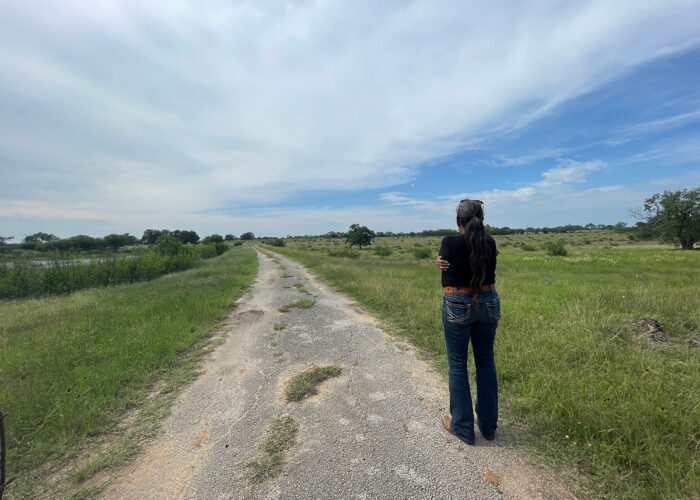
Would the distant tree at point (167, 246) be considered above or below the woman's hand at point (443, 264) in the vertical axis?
above

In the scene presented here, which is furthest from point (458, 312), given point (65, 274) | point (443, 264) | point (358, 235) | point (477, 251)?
point (358, 235)

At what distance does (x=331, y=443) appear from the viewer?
270 centimetres

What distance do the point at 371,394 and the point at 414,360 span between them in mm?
1306

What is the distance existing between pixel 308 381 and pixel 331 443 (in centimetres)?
133

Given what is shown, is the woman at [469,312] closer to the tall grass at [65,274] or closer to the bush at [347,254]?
the tall grass at [65,274]

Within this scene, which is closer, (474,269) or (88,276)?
(474,269)

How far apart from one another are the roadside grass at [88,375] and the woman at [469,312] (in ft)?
11.2

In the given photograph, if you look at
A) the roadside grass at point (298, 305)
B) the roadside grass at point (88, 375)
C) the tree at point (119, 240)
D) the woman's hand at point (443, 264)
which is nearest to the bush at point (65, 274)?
the roadside grass at point (88, 375)

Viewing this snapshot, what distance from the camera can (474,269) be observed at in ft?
8.12

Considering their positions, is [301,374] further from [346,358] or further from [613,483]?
[613,483]

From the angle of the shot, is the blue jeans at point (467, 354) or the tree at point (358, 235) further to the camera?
the tree at point (358, 235)

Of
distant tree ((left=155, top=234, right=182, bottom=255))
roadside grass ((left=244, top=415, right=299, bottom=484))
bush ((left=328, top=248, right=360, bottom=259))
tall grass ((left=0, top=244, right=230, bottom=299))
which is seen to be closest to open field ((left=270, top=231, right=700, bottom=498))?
roadside grass ((left=244, top=415, right=299, bottom=484))

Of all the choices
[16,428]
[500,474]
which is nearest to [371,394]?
[500,474]

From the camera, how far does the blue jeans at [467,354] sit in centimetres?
257
